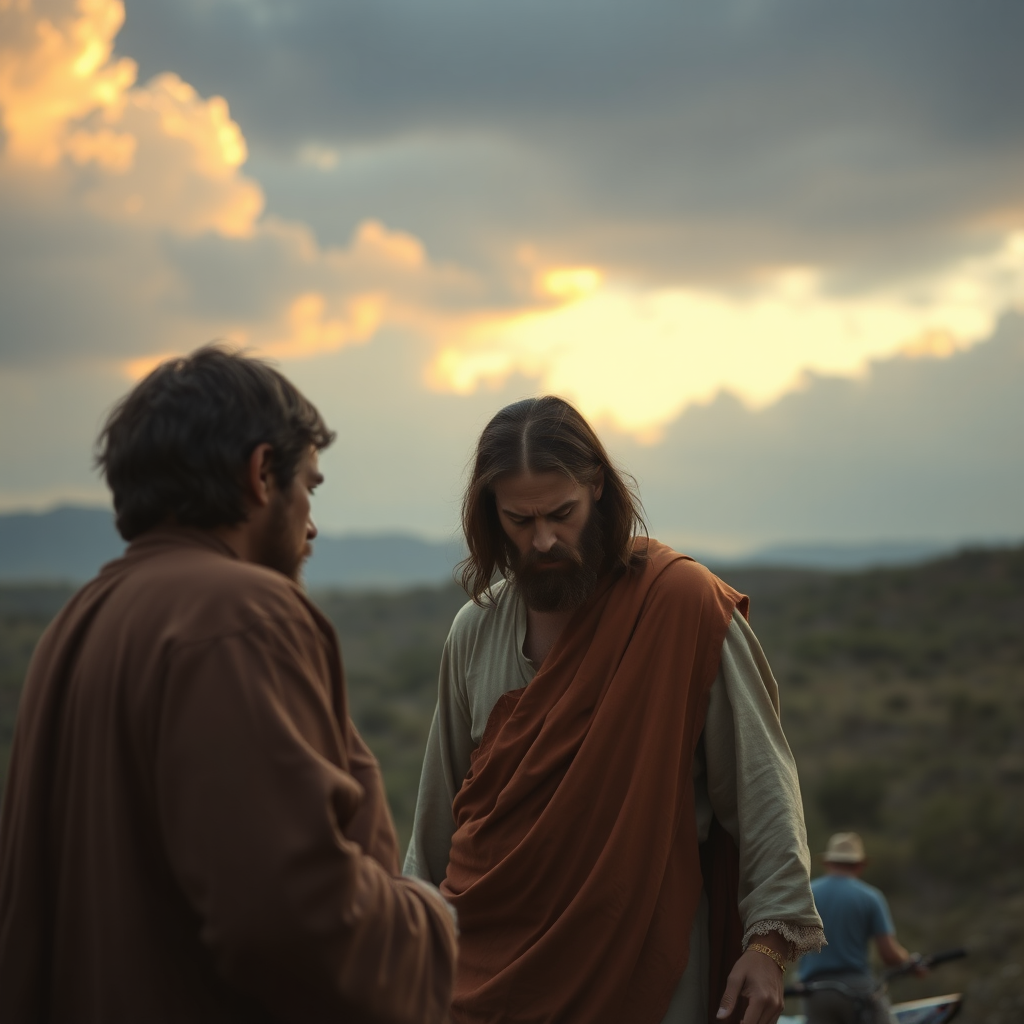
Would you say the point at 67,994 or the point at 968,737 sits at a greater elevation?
the point at 67,994

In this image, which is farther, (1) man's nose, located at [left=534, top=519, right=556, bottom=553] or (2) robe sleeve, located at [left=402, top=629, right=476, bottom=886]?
(2) robe sleeve, located at [left=402, top=629, right=476, bottom=886]

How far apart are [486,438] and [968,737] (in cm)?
1821

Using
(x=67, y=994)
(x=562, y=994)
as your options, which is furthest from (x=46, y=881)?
(x=562, y=994)

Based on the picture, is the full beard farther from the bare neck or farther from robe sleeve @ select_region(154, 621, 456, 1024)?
robe sleeve @ select_region(154, 621, 456, 1024)

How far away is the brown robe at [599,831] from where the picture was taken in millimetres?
3074

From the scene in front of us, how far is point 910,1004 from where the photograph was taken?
564cm

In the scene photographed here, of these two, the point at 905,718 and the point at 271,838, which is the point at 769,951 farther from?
the point at 905,718

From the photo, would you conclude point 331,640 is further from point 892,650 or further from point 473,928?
point 892,650

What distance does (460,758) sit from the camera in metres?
3.73

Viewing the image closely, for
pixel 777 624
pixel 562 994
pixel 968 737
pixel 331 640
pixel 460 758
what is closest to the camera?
pixel 331 640

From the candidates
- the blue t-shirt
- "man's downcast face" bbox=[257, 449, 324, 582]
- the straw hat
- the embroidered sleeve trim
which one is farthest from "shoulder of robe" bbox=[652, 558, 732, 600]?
the straw hat

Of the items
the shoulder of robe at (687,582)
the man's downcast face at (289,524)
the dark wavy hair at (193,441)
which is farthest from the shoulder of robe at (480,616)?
the dark wavy hair at (193,441)

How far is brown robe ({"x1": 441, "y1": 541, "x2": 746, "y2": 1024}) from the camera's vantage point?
3.07 m

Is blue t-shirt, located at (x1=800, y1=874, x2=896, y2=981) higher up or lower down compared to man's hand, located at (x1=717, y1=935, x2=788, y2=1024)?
lower down
